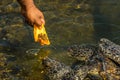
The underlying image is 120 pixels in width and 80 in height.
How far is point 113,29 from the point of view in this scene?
7.92 metres

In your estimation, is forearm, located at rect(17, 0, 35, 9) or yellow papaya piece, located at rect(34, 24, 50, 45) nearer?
forearm, located at rect(17, 0, 35, 9)

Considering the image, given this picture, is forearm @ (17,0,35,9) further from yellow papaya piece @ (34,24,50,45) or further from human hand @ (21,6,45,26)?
yellow papaya piece @ (34,24,50,45)

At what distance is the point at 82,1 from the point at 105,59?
4205 mm

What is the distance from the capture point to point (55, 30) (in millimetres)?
7977

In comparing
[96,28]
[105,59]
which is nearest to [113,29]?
[96,28]

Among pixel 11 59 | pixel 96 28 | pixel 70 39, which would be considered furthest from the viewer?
pixel 96 28

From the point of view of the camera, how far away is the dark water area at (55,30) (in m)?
6.55

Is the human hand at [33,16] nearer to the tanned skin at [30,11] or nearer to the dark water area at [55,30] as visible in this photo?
the tanned skin at [30,11]

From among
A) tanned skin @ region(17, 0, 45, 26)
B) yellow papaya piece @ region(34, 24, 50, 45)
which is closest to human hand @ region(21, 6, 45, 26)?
tanned skin @ region(17, 0, 45, 26)

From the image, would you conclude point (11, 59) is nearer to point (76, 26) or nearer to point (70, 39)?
point (70, 39)

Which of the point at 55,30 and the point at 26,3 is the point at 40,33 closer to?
the point at 26,3

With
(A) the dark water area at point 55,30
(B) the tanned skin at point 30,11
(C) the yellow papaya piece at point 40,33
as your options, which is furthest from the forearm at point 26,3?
(A) the dark water area at point 55,30

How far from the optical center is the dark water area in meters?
6.55

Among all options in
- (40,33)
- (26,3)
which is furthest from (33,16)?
(40,33)
